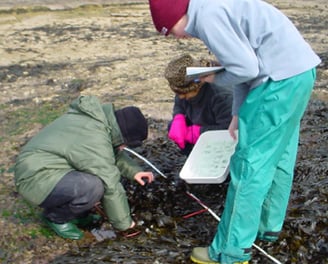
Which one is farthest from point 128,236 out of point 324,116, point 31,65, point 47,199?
point 31,65

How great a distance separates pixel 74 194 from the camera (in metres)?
3.29

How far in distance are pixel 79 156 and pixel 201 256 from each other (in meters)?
1.02

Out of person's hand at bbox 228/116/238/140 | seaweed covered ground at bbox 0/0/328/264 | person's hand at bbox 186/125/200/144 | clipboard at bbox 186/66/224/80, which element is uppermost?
clipboard at bbox 186/66/224/80

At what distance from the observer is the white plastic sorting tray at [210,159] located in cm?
331

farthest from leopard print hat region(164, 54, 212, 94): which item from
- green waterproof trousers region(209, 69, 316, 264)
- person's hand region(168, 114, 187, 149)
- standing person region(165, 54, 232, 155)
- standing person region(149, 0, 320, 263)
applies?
green waterproof trousers region(209, 69, 316, 264)

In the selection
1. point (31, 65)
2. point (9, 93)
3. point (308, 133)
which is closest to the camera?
point (308, 133)

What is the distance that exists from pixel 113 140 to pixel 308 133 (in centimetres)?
231

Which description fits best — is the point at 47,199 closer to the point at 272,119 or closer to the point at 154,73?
the point at 272,119

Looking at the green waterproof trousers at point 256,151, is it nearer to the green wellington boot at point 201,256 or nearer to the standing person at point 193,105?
the green wellington boot at point 201,256

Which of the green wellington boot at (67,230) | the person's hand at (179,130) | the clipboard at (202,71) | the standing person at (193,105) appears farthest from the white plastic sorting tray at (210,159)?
the green wellington boot at (67,230)

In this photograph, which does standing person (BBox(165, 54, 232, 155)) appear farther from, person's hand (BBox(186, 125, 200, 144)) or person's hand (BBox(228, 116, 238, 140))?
person's hand (BBox(228, 116, 238, 140))

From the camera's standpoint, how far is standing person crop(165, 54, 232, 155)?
3774 millimetres

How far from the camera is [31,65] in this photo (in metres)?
7.64

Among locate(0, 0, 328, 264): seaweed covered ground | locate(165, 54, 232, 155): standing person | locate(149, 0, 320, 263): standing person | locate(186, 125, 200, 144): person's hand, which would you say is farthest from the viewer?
locate(186, 125, 200, 144): person's hand
